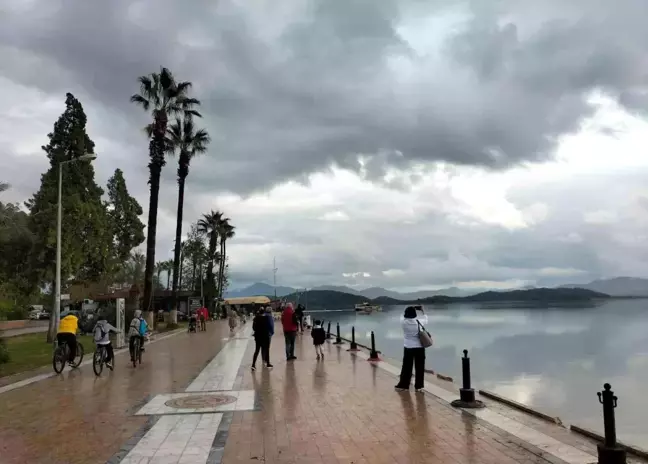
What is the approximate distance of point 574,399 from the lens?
17578 millimetres

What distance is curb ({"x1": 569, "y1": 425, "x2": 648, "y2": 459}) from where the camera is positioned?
21.1ft

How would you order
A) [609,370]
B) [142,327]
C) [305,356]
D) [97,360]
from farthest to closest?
1. [609,370]
2. [305,356]
3. [142,327]
4. [97,360]

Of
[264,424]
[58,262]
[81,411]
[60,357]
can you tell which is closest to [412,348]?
[264,424]

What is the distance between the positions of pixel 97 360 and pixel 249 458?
9.58m

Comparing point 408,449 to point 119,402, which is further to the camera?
point 119,402

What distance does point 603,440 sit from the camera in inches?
283

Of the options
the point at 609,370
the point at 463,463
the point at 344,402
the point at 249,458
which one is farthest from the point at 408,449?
the point at 609,370

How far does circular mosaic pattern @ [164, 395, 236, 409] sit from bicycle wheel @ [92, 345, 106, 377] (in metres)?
4.90

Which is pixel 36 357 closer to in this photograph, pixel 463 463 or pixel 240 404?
pixel 240 404

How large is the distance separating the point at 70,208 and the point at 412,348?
19.3m

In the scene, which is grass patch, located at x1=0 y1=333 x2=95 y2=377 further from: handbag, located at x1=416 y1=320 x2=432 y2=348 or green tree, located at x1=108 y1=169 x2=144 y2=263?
green tree, located at x1=108 y1=169 x2=144 y2=263

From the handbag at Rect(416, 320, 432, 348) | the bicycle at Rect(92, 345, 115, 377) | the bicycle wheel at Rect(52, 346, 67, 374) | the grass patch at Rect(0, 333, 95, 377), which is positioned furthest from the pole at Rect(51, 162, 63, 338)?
the handbag at Rect(416, 320, 432, 348)

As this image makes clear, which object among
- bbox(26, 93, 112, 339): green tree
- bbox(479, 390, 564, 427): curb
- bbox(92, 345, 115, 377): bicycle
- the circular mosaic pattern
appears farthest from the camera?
bbox(26, 93, 112, 339): green tree

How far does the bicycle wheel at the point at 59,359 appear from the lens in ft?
48.7
